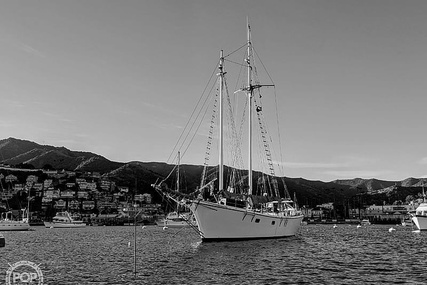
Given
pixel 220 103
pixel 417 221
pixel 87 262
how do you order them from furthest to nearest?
pixel 417 221 < pixel 220 103 < pixel 87 262

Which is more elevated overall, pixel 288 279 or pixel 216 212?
pixel 216 212

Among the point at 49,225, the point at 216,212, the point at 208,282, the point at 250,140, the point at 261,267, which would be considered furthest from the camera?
the point at 49,225

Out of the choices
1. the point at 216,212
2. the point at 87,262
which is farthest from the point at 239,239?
the point at 87,262

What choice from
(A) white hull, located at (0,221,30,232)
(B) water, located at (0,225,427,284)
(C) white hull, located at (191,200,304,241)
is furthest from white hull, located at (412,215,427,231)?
(A) white hull, located at (0,221,30,232)

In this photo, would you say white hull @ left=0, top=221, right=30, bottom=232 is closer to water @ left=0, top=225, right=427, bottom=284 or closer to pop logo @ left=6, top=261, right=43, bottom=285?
water @ left=0, top=225, right=427, bottom=284

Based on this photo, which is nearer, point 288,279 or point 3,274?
point 288,279

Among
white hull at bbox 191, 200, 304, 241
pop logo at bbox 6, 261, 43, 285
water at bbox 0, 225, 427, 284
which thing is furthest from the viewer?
white hull at bbox 191, 200, 304, 241

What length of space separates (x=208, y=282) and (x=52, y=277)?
1270 cm

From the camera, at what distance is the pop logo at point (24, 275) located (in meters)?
29.7

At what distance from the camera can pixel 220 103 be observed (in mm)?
69125

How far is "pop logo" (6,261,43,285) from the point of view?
2973 centimetres

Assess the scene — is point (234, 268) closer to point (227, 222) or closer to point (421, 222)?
point (227, 222)

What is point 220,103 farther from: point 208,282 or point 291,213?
point 208,282

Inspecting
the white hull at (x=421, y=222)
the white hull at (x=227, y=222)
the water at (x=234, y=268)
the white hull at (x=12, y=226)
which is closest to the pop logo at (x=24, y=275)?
the water at (x=234, y=268)
